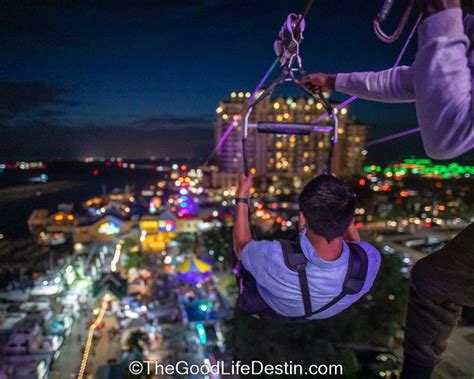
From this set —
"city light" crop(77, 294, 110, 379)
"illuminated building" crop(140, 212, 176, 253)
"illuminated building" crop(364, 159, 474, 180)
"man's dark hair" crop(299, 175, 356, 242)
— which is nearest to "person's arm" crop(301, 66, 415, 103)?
"man's dark hair" crop(299, 175, 356, 242)

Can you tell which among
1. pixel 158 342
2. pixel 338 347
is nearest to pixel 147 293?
pixel 158 342

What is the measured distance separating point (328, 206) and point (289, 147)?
3242 centimetres

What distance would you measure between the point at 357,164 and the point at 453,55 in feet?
123

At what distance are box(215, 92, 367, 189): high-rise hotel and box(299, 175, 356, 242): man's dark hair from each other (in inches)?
1133

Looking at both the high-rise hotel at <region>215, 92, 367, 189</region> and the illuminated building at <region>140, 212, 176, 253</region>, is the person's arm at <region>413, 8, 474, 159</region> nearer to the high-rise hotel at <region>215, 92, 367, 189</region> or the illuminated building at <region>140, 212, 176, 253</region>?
the illuminated building at <region>140, 212, 176, 253</region>

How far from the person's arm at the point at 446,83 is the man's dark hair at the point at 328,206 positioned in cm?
43

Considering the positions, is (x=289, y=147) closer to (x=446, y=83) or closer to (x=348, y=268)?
(x=348, y=268)

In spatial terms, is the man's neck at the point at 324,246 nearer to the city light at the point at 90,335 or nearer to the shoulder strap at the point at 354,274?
the shoulder strap at the point at 354,274

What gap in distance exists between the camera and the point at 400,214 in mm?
22141

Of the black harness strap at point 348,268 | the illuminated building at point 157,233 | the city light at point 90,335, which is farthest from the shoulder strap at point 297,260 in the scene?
the illuminated building at point 157,233

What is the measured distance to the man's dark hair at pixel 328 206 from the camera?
98 cm

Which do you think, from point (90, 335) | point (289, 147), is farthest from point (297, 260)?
point (289, 147)

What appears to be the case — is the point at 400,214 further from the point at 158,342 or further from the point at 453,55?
the point at 453,55

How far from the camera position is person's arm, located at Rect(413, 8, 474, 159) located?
1.73 ft
